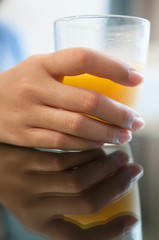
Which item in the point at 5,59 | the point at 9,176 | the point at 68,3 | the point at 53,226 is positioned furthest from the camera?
the point at 68,3

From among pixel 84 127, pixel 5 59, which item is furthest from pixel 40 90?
pixel 5 59

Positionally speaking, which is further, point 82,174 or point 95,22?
point 95,22

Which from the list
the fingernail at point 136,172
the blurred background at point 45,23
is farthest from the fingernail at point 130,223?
the blurred background at point 45,23

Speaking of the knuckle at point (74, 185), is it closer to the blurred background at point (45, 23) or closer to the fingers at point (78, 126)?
the fingers at point (78, 126)

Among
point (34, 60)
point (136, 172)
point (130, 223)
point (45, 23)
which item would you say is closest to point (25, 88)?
point (34, 60)

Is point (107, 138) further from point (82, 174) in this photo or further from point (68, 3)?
point (68, 3)

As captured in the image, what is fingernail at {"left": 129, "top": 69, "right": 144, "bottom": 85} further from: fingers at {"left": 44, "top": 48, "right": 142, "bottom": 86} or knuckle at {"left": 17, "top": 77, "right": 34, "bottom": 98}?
knuckle at {"left": 17, "top": 77, "right": 34, "bottom": 98}

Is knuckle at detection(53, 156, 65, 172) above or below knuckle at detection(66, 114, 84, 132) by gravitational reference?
below

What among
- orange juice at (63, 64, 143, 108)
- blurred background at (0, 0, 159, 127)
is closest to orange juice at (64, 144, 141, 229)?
orange juice at (63, 64, 143, 108)
